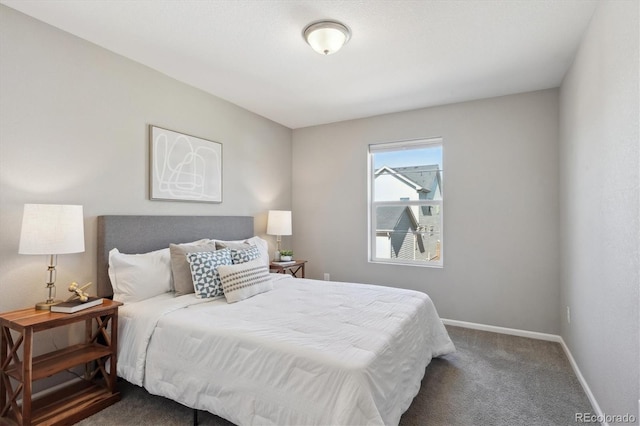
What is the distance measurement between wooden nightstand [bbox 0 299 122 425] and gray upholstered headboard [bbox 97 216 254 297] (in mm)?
413

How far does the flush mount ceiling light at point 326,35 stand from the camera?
216 cm

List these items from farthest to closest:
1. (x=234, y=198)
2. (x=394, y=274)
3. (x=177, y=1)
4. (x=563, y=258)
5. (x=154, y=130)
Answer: (x=394, y=274) < (x=234, y=198) < (x=563, y=258) < (x=154, y=130) < (x=177, y=1)

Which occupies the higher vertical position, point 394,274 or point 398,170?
point 398,170

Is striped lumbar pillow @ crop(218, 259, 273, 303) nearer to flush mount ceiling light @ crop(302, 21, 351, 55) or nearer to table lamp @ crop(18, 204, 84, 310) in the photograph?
table lamp @ crop(18, 204, 84, 310)

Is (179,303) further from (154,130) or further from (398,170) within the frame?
(398,170)

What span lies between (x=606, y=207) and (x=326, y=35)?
2.02 meters

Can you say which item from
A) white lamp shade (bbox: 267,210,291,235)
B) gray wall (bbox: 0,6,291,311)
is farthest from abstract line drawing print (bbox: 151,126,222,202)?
white lamp shade (bbox: 267,210,291,235)

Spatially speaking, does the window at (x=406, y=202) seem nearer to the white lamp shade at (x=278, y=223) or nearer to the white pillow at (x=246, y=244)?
the white lamp shade at (x=278, y=223)

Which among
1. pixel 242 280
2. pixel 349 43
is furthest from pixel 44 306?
pixel 349 43

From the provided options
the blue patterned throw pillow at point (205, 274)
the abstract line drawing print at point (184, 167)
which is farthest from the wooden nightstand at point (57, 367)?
the abstract line drawing print at point (184, 167)

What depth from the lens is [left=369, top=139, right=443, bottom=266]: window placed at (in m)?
3.93

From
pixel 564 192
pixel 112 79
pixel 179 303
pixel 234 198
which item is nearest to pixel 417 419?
pixel 179 303

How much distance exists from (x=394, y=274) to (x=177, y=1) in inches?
136

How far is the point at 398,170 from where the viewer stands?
13.7 ft
